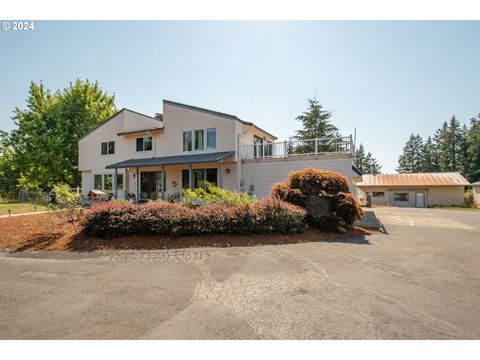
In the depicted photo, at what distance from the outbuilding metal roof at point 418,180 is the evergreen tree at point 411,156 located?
38.4m

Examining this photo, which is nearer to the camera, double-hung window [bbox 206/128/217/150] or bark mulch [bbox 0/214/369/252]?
bark mulch [bbox 0/214/369/252]

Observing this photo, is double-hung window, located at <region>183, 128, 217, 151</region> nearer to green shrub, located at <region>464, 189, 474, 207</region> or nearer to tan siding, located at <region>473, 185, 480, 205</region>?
green shrub, located at <region>464, 189, 474, 207</region>

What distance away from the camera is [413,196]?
32.3 meters

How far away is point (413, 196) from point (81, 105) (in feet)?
136

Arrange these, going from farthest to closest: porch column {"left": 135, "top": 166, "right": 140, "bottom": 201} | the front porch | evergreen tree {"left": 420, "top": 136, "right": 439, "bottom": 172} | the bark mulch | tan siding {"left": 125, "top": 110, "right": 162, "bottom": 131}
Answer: evergreen tree {"left": 420, "top": 136, "right": 439, "bottom": 172}
tan siding {"left": 125, "top": 110, "right": 162, "bottom": 131}
porch column {"left": 135, "top": 166, "right": 140, "bottom": 201}
the front porch
the bark mulch

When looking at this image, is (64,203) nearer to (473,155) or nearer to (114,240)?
(114,240)

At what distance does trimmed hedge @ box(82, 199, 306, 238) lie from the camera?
7.55m

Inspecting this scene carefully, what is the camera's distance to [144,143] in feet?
66.7

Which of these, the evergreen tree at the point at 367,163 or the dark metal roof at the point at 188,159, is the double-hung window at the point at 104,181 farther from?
the evergreen tree at the point at 367,163

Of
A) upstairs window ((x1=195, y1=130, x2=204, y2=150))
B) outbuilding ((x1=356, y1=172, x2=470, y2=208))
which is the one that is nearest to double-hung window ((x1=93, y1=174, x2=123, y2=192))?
upstairs window ((x1=195, y1=130, x2=204, y2=150))

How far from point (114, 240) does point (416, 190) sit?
120ft

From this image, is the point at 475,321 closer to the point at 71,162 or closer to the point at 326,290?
the point at 326,290

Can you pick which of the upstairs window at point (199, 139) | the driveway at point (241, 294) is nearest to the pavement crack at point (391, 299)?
the driveway at point (241, 294)

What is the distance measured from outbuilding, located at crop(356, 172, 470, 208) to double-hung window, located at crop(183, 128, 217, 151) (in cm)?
2151
